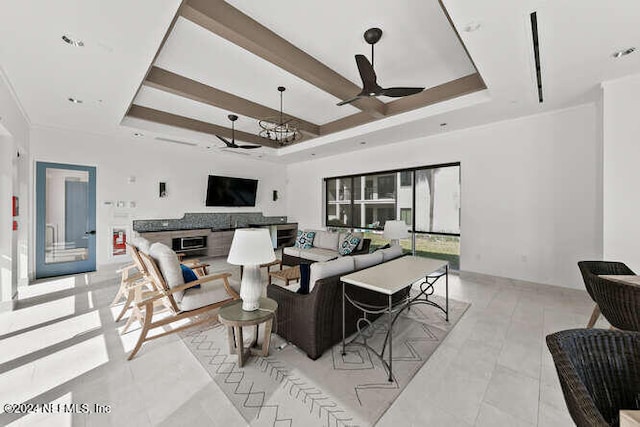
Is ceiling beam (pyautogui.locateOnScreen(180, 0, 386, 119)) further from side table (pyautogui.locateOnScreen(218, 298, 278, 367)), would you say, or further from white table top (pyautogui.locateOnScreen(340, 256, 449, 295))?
side table (pyautogui.locateOnScreen(218, 298, 278, 367))

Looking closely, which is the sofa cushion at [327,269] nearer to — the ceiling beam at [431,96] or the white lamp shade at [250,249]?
the white lamp shade at [250,249]

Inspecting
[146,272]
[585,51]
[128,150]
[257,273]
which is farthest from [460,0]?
[128,150]

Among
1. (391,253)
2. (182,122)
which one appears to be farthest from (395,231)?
(182,122)

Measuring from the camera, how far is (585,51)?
249 centimetres

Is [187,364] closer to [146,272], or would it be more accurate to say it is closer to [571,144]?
[146,272]

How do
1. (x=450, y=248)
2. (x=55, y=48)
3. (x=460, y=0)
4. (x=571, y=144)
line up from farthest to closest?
(x=450, y=248)
(x=571, y=144)
(x=55, y=48)
(x=460, y=0)

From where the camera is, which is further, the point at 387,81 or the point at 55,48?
the point at 387,81

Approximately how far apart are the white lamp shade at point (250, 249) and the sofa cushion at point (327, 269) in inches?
16.1

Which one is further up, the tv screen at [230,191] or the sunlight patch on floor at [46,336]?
the tv screen at [230,191]

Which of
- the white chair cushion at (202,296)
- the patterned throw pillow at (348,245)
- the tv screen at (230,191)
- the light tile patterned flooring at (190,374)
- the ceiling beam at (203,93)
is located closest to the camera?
the light tile patterned flooring at (190,374)

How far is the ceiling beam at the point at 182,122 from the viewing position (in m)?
4.70

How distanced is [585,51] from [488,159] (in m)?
2.32

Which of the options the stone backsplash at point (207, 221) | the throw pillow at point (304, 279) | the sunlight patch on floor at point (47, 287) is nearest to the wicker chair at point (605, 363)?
the throw pillow at point (304, 279)

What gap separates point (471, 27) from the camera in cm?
215
